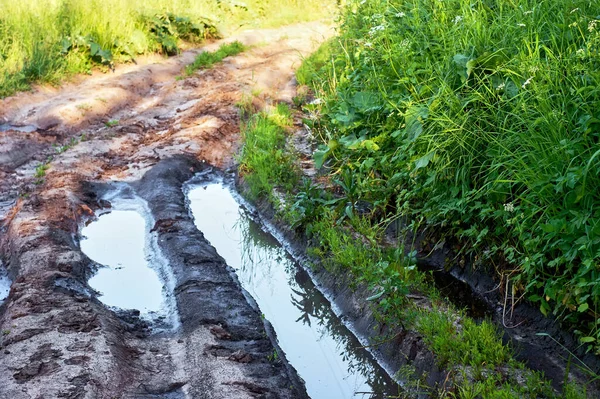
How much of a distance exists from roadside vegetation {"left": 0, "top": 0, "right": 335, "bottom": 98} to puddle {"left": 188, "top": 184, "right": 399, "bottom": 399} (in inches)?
175

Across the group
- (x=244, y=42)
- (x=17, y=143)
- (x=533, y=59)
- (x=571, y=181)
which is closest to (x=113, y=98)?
(x=17, y=143)

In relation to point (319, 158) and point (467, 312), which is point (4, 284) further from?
point (467, 312)

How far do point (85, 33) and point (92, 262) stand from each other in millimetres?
7505

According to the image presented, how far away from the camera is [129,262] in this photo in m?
6.30

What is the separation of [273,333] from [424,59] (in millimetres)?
2650

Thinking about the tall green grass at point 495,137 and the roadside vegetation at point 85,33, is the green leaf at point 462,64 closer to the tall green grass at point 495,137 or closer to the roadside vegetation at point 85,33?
the tall green grass at point 495,137

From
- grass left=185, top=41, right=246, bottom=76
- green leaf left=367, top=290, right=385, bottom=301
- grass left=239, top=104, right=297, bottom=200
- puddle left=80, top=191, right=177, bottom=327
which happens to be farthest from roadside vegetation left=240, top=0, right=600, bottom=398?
grass left=185, top=41, right=246, bottom=76

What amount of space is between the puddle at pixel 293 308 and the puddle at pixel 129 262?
2.08 ft

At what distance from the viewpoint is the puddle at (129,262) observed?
5.52 m

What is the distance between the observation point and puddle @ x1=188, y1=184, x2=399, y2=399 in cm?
475

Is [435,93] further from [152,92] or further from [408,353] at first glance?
[152,92]

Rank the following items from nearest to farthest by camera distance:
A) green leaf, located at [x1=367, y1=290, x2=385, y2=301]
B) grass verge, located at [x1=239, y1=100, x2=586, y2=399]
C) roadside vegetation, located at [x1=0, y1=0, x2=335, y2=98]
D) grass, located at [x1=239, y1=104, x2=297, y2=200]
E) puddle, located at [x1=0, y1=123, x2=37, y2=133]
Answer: grass verge, located at [x1=239, y1=100, x2=586, y2=399]
green leaf, located at [x1=367, y1=290, x2=385, y2=301]
grass, located at [x1=239, y1=104, x2=297, y2=200]
puddle, located at [x1=0, y1=123, x2=37, y2=133]
roadside vegetation, located at [x1=0, y1=0, x2=335, y2=98]

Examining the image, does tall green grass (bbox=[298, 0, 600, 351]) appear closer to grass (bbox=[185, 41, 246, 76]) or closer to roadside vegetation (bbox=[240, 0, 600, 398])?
roadside vegetation (bbox=[240, 0, 600, 398])

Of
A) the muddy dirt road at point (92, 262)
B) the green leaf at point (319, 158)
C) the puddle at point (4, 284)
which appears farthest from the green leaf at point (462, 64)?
the puddle at point (4, 284)
